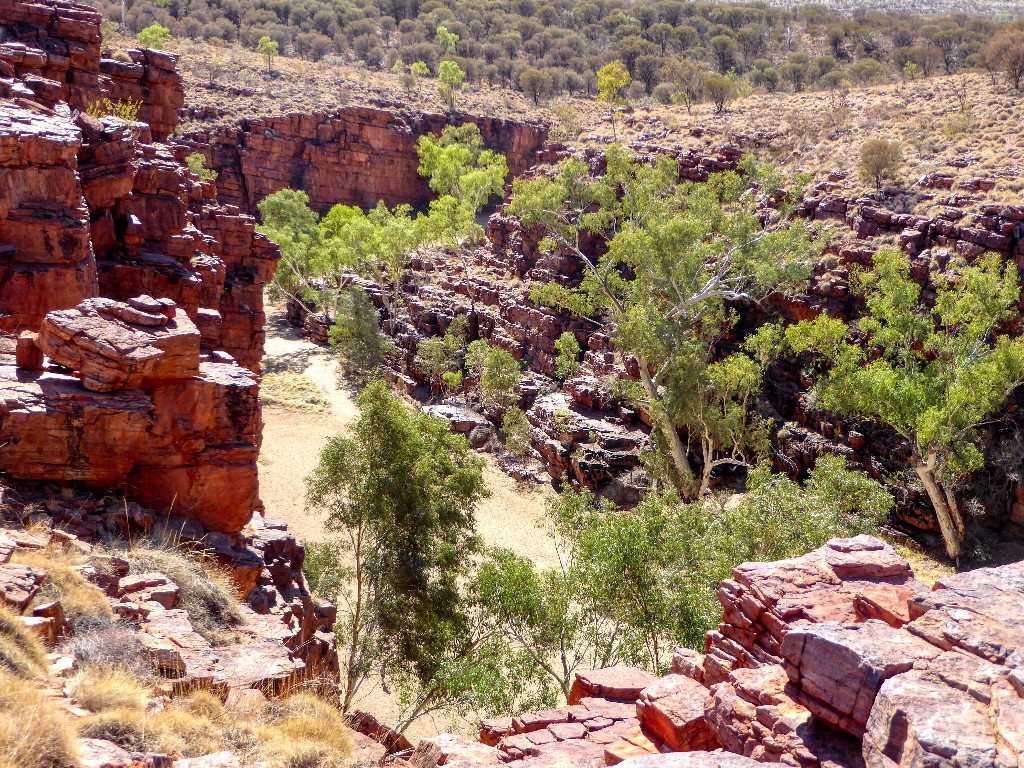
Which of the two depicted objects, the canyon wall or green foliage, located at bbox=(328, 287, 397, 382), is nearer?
the canyon wall

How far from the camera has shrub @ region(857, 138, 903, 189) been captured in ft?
110

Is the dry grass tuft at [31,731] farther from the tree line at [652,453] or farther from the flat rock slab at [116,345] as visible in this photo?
the tree line at [652,453]

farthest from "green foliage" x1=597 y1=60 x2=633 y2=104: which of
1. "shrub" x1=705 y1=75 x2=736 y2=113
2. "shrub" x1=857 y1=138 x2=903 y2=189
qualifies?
"shrub" x1=857 y1=138 x2=903 y2=189

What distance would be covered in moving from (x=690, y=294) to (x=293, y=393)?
18.2 m

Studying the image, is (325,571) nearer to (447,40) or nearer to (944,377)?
(944,377)

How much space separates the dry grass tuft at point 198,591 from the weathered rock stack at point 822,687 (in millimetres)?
3299

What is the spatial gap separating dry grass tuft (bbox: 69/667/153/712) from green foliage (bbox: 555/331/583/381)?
85.6 ft

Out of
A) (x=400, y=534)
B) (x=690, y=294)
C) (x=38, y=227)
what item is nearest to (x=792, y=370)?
(x=690, y=294)

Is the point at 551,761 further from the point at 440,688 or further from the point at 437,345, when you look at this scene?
the point at 437,345

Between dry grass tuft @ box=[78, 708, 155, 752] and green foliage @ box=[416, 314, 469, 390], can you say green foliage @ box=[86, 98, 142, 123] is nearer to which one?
green foliage @ box=[416, 314, 469, 390]

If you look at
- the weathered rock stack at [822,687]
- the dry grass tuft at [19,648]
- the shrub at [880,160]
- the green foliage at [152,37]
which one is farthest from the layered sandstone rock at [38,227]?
the green foliage at [152,37]

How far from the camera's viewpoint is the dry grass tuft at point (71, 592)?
849 centimetres

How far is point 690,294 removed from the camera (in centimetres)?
2817

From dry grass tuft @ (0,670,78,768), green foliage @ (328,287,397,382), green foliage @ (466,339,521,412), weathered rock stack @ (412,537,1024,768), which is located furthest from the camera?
green foliage @ (328,287,397,382)
